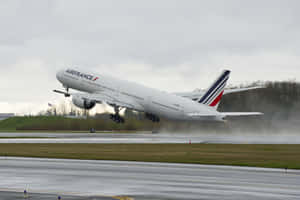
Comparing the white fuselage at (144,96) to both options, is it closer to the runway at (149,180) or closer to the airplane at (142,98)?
the airplane at (142,98)

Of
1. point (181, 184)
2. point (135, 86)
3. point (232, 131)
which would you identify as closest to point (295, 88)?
point (232, 131)

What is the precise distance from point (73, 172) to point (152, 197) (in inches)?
346

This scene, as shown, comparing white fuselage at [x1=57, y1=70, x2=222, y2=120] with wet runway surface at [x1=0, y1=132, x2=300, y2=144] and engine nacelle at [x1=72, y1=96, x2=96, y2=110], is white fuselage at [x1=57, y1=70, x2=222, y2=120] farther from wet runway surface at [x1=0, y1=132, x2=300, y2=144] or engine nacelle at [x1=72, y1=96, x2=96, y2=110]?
wet runway surface at [x1=0, y1=132, x2=300, y2=144]

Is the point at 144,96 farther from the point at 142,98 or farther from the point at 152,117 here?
the point at 152,117

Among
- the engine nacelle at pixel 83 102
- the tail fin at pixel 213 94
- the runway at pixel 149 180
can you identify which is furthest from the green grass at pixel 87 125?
the runway at pixel 149 180

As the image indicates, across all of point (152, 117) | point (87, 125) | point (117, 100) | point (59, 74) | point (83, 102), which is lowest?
point (87, 125)

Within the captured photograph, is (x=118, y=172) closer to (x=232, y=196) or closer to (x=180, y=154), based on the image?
(x=232, y=196)

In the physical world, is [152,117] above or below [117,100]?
below

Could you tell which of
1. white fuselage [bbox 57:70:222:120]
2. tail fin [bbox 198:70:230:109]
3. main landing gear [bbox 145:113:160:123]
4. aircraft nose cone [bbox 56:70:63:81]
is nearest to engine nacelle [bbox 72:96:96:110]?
white fuselage [bbox 57:70:222:120]

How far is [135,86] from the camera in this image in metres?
75.1

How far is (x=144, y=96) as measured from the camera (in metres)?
73.3

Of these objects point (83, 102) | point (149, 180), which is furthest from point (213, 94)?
point (149, 180)

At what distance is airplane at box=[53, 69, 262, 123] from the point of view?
230 ft

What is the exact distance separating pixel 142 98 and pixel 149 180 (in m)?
52.4
